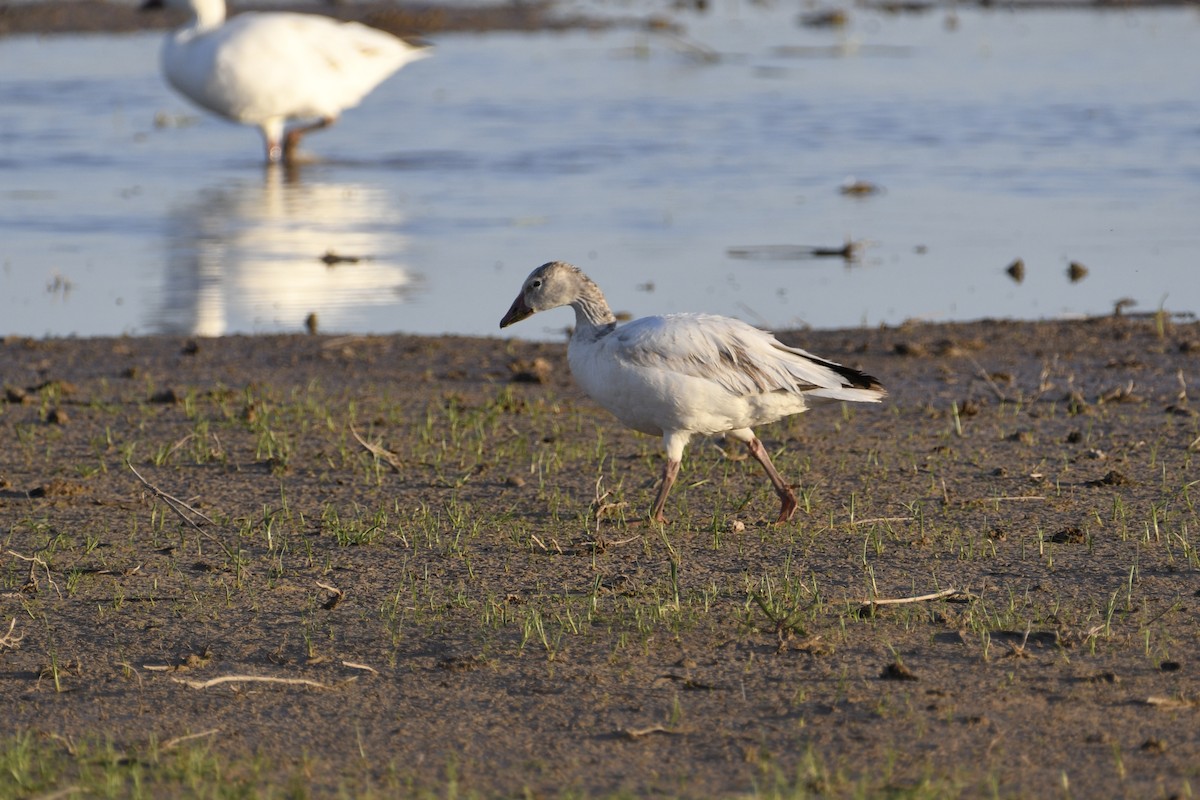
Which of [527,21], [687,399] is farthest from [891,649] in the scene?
[527,21]

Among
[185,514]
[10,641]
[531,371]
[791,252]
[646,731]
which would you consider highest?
[646,731]

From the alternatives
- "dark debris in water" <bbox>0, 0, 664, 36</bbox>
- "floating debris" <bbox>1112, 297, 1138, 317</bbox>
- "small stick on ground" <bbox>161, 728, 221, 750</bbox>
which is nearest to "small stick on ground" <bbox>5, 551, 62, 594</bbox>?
"small stick on ground" <bbox>161, 728, 221, 750</bbox>

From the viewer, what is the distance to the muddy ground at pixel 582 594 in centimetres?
430

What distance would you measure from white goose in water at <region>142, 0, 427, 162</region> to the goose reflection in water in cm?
124

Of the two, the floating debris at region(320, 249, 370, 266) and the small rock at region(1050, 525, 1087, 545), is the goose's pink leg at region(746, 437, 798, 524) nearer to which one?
the small rock at region(1050, 525, 1087, 545)

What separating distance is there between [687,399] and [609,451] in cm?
142

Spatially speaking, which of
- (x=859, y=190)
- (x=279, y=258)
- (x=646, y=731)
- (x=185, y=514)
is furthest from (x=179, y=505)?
(x=859, y=190)

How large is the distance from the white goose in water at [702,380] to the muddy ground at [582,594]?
0.37 m

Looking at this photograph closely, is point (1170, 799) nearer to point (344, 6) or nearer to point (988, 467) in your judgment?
point (988, 467)

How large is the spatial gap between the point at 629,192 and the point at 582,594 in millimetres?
9674

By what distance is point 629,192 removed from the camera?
14.9 metres

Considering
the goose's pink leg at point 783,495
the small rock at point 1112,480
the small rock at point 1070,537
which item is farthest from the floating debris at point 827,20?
the small rock at point 1070,537

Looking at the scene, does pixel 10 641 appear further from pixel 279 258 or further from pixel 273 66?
pixel 273 66

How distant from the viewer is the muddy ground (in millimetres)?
4297
